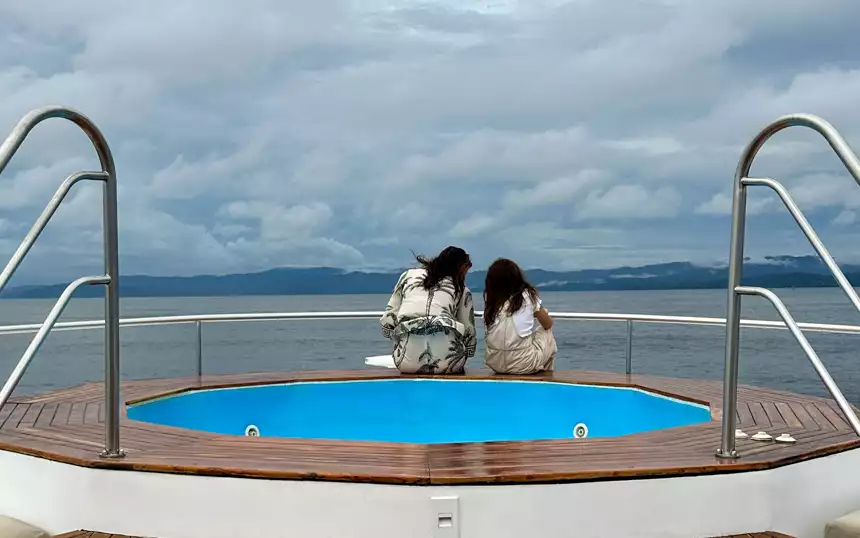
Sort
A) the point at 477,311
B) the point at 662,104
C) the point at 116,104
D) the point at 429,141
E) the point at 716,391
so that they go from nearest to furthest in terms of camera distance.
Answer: the point at 716,391
the point at 477,311
the point at 116,104
the point at 662,104
the point at 429,141

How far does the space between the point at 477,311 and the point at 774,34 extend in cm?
4313

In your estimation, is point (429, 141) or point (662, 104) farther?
point (429, 141)

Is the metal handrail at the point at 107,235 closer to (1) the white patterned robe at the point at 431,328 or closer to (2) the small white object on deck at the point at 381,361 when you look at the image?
(1) the white patterned robe at the point at 431,328

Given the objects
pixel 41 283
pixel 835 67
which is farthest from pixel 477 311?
pixel 835 67

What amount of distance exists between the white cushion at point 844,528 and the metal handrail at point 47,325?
291 cm

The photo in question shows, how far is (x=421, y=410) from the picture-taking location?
19.7 feet

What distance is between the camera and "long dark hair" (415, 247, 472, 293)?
6148mm

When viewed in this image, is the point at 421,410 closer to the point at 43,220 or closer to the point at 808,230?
the point at 43,220

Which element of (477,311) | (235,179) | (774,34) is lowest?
(477,311)

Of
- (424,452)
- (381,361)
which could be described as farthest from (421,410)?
(424,452)

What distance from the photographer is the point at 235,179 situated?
2594 inches

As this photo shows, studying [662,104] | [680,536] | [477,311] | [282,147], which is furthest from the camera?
[282,147]

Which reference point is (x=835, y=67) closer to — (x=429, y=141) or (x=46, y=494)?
(x=429, y=141)

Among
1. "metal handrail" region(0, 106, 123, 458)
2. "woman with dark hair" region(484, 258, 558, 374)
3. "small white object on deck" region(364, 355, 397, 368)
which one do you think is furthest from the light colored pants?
"metal handrail" region(0, 106, 123, 458)
